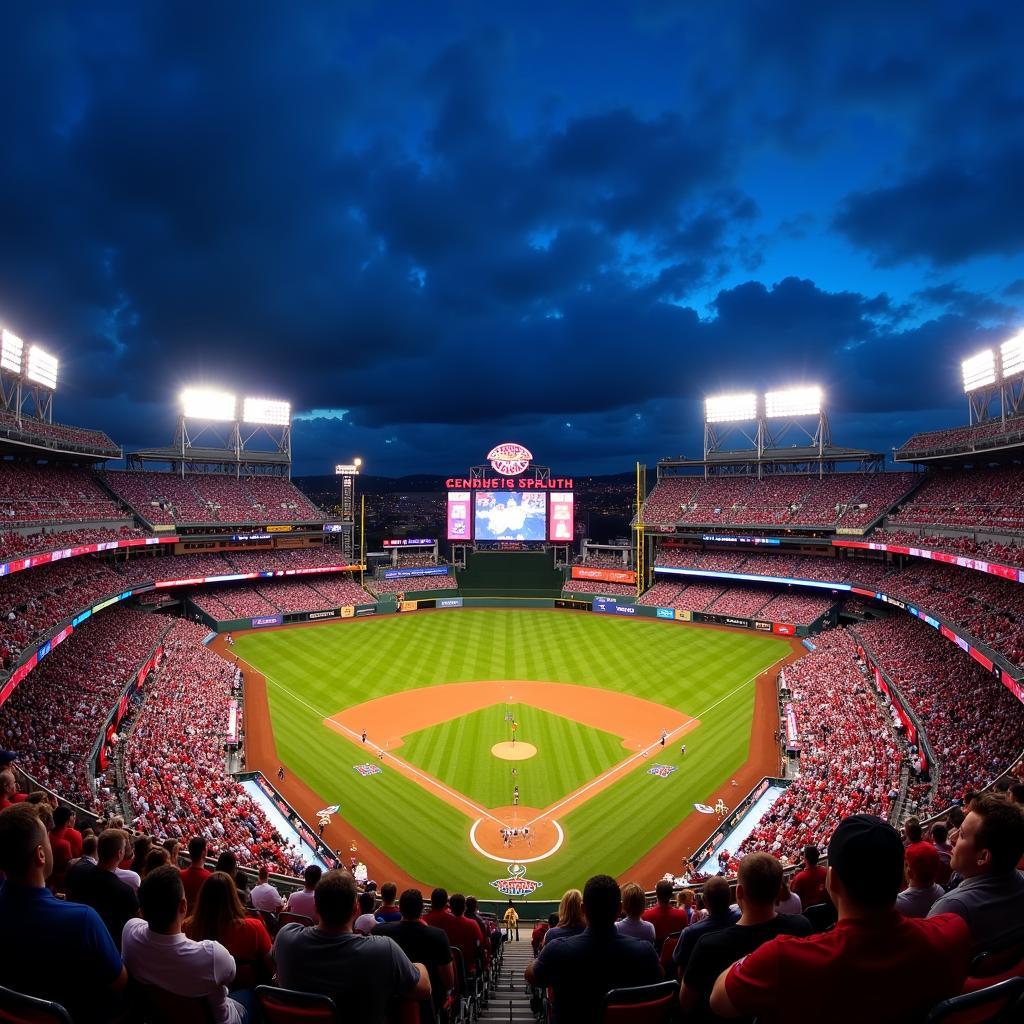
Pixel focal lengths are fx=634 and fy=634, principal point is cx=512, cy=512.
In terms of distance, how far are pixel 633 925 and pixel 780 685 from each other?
1345 inches

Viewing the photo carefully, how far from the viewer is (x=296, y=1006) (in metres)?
3.79

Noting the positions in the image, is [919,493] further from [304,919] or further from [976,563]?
[304,919]

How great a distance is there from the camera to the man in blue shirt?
3.54 metres

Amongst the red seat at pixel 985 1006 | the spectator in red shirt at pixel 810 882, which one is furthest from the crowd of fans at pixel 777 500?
the red seat at pixel 985 1006

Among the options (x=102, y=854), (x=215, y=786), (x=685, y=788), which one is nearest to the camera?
(x=102, y=854)

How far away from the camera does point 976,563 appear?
1187 inches

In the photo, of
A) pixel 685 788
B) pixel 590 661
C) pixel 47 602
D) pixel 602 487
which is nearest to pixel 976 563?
pixel 685 788

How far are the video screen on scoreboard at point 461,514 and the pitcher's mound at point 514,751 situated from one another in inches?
1419

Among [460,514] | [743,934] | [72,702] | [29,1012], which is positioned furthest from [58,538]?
[743,934]

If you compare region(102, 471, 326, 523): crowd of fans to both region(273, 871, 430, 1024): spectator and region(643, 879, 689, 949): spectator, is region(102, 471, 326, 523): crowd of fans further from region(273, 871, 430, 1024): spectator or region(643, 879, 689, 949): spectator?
region(273, 871, 430, 1024): spectator

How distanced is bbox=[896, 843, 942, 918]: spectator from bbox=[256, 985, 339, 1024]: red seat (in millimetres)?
5236

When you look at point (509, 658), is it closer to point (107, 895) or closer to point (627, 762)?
point (627, 762)

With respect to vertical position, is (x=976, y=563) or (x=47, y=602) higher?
(x=976, y=563)

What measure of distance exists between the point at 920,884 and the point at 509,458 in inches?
2355
